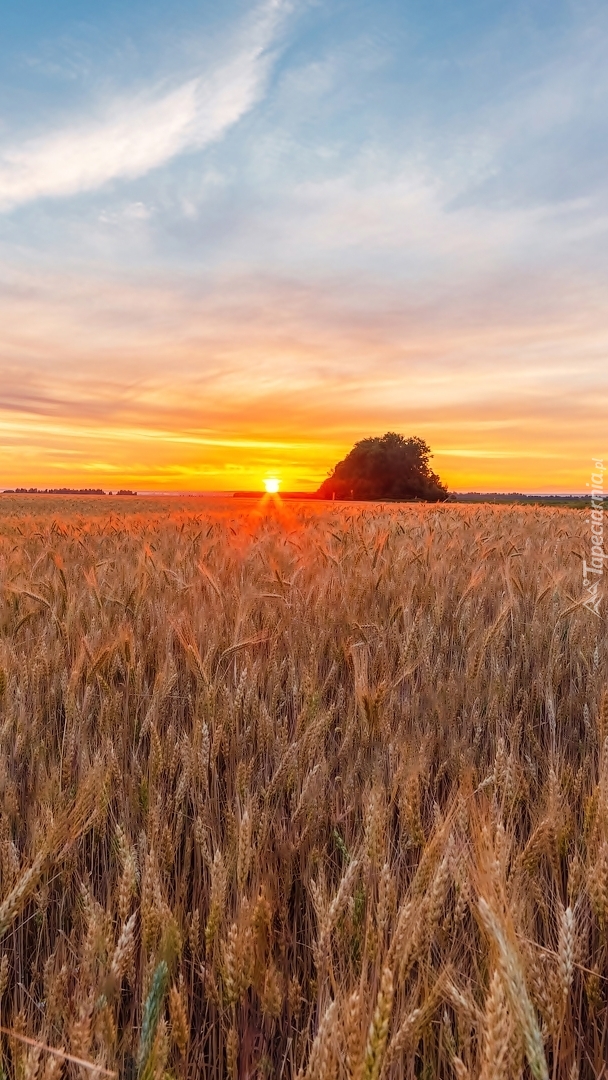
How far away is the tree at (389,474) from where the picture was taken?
51125 mm

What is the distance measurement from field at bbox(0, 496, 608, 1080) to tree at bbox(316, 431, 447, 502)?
4906cm

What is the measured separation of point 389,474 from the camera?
51.9m

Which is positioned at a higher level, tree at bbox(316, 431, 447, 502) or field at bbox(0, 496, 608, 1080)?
tree at bbox(316, 431, 447, 502)

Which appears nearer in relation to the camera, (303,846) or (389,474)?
(303,846)

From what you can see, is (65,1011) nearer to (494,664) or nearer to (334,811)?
(334,811)

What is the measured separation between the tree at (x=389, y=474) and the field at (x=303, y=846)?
49065 millimetres

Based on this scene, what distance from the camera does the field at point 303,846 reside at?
0.83m

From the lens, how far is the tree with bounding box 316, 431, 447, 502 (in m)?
51.1

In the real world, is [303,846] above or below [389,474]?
below

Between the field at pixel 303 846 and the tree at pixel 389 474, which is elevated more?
the tree at pixel 389 474

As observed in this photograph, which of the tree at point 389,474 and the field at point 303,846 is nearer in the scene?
the field at point 303,846

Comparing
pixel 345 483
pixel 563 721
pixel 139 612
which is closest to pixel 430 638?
pixel 563 721

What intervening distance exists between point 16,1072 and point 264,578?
235 cm

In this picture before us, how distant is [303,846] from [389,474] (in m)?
51.6
